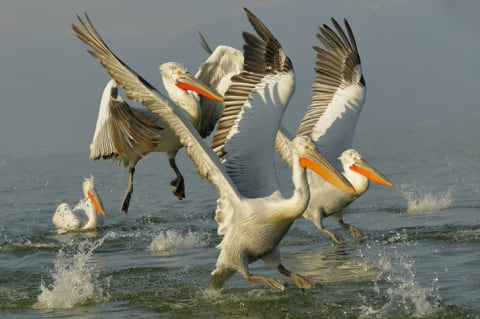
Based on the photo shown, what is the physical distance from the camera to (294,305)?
757 centimetres

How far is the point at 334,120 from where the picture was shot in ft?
36.4

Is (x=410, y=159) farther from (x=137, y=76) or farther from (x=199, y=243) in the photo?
(x=137, y=76)

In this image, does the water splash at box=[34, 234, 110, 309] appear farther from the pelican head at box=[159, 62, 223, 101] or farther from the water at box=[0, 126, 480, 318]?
the pelican head at box=[159, 62, 223, 101]

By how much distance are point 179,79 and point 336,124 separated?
2.30m

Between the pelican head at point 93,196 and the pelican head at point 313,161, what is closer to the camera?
the pelican head at point 313,161

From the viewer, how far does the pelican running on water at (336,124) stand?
35.2 feet

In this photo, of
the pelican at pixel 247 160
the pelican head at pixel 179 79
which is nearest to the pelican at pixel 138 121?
the pelican head at pixel 179 79

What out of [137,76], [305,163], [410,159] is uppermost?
[137,76]

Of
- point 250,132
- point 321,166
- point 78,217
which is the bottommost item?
point 78,217

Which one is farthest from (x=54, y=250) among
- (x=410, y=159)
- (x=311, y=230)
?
(x=410, y=159)

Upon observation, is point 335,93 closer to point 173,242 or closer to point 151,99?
point 173,242

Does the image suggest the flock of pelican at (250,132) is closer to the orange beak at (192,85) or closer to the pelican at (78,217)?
the orange beak at (192,85)

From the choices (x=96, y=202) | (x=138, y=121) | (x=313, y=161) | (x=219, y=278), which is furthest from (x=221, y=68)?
(x=96, y=202)

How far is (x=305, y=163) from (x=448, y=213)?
19.9 ft
